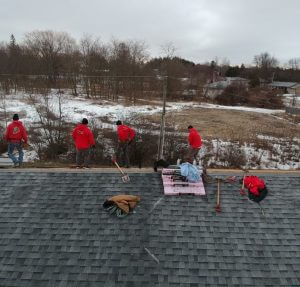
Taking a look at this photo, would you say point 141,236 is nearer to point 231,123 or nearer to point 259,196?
point 259,196

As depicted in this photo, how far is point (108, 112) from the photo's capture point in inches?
1302

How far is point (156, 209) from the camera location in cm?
629

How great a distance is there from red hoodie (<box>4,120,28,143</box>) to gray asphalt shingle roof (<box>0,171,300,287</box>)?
4381mm

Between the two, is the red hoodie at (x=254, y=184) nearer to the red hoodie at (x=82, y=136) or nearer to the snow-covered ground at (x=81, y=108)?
the red hoodie at (x=82, y=136)

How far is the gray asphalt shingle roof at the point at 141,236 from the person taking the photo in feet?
16.3

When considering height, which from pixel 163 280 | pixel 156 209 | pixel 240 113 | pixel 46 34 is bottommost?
pixel 240 113

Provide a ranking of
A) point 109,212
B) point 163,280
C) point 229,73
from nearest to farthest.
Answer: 1. point 163,280
2. point 109,212
3. point 229,73

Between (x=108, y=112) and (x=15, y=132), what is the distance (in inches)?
863

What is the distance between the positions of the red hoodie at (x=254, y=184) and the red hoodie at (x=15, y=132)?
25.3 feet

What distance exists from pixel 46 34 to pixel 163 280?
59.8 meters

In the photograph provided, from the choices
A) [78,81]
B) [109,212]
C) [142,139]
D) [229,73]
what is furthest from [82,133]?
[229,73]

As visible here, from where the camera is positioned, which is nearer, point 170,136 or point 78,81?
point 170,136

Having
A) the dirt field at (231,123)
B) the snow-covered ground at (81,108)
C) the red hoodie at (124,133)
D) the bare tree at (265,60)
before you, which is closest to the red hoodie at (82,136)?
the red hoodie at (124,133)

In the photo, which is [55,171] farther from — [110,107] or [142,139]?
[110,107]
